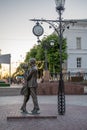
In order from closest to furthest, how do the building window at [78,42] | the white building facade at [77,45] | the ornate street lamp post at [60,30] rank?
the ornate street lamp post at [60,30], the white building facade at [77,45], the building window at [78,42]

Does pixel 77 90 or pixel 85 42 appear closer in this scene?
pixel 77 90

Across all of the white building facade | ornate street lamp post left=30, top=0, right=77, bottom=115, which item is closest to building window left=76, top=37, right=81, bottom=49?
the white building facade

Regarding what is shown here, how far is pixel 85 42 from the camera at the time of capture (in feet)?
228

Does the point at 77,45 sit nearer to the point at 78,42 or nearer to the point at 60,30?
the point at 78,42

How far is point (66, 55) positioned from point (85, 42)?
20.5 ft

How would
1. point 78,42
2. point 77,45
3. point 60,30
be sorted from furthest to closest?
1. point 78,42
2. point 77,45
3. point 60,30

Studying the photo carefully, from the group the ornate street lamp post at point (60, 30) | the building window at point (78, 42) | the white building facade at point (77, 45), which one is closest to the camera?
the ornate street lamp post at point (60, 30)

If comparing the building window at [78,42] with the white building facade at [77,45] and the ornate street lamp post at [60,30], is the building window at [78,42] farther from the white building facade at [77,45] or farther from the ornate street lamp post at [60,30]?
the ornate street lamp post at [60,30]

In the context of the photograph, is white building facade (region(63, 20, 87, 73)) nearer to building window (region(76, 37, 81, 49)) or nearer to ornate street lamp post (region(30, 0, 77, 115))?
building window (region(76, 37, 81, 49))

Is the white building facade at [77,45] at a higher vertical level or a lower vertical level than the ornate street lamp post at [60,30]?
higher

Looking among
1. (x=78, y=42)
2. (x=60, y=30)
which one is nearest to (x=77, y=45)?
(x=78, y=42)

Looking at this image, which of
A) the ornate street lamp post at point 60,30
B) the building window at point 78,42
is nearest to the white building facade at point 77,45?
the building window at point 78,42

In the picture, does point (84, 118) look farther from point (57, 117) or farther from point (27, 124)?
point (27, 124)

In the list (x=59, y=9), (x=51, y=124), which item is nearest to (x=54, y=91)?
(x=59, y=9)
